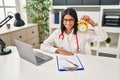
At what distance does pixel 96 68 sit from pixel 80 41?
0.58 m

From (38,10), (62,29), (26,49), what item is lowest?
(26,49)

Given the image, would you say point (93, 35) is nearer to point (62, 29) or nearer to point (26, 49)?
point (62, 29)

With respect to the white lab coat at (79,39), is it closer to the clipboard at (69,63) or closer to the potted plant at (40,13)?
the clipboard at (69,63)

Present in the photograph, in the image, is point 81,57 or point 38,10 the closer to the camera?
point 81,57

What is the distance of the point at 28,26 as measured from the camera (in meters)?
2.75

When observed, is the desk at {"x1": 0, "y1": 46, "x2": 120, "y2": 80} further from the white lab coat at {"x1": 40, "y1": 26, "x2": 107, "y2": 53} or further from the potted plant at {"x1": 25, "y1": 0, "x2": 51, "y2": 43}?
the potted plant at {"x1": 25, "y1": 0, "x2": 51, "y2": 43}

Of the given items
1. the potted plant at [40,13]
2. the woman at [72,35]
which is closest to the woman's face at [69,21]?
the woman at [72,35]

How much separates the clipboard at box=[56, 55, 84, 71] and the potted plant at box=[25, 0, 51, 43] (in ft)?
6.75

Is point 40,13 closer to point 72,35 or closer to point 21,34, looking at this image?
point 21,34

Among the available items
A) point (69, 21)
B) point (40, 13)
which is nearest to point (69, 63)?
point (69, 21)

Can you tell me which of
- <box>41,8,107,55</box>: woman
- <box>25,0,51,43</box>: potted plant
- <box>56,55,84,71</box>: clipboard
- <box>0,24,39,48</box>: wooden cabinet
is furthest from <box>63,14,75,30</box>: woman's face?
<box>25,0,51,43</box>: potted plant

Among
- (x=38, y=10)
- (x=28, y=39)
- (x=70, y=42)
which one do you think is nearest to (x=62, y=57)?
(x=70, y=42)

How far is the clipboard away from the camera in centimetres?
112

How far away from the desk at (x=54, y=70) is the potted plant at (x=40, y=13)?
2.04m
